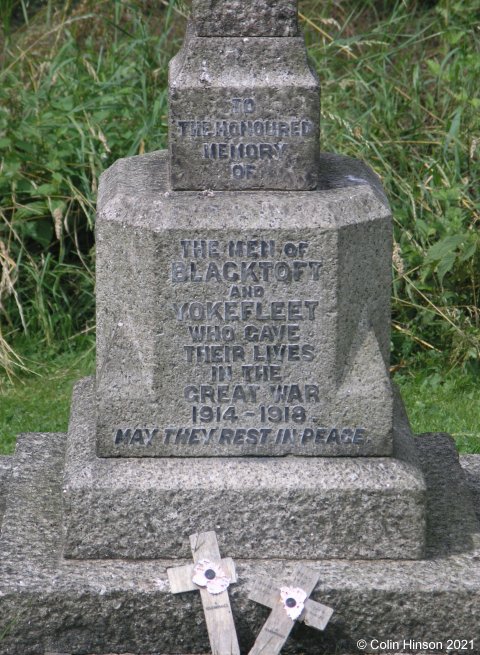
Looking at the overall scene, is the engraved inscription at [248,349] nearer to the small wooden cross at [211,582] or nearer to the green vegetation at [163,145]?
the small wooden cross at [211,582]

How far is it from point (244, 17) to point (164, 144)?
253cm

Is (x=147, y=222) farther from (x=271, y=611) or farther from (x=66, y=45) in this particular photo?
(x=66, y=45)

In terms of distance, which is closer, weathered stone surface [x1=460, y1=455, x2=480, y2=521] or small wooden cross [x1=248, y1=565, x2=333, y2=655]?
small wooden cross [x1=248, y1=565, x2=333, y2=655]

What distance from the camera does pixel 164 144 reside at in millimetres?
5762

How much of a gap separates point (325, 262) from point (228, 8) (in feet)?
2.32

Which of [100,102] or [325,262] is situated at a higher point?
[325,262]

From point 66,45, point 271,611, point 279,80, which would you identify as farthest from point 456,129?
point 271,611

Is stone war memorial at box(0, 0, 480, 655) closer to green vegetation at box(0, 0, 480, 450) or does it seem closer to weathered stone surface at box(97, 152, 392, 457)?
weathered stone surface at box(97, 152, 392, 457)

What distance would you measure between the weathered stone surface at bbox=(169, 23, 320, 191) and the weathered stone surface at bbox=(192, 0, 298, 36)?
22 millimetres

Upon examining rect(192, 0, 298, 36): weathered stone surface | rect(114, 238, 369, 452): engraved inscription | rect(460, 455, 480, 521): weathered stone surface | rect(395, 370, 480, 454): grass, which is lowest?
rect(395, 370, 480, 454): grass

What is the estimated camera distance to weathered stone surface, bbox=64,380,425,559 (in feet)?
11.0

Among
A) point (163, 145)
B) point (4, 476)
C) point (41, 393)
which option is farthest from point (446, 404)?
point (4, 476)

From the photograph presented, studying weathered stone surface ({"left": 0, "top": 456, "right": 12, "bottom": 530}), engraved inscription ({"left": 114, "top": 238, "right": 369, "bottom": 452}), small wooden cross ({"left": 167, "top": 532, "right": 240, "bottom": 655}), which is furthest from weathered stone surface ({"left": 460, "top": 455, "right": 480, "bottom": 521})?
weathered stone surface ({"left": 0, "top": 456, "right": 12, "bottom": 530})

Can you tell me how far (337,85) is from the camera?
6223mm
